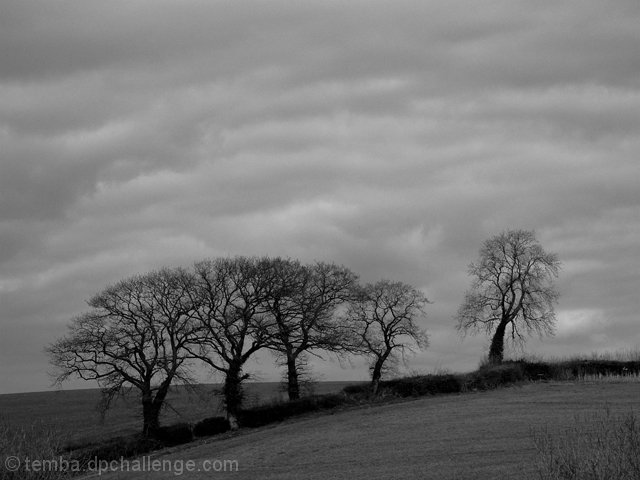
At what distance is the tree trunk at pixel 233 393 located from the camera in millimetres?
56478

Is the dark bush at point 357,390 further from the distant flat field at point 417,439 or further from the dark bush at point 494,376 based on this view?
the dark bush at point 494,376

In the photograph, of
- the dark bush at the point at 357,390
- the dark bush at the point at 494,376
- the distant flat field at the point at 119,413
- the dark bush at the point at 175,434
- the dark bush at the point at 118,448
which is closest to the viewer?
the dark bush at the point at 118,448

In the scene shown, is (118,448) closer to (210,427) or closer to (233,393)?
(210,427)

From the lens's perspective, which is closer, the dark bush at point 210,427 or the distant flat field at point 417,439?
the distant flat field at point 417,439

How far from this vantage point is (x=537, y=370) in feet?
208

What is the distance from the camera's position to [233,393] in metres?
57.8

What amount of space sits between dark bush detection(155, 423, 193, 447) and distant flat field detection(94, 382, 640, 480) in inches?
151

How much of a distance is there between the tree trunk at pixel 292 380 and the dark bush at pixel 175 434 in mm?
8206

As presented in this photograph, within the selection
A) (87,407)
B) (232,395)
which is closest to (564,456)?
(232,395)

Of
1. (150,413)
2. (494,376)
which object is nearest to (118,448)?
(150,413)

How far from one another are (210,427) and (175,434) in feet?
A: 7.74

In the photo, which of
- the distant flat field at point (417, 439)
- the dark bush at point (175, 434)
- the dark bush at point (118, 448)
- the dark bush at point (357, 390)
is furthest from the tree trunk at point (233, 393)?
the dark bush at point (357, 390)

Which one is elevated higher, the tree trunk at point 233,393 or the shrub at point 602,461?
the tree trunk at point 233,393

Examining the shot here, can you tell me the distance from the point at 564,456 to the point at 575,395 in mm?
33244
